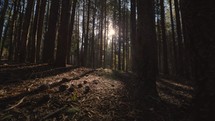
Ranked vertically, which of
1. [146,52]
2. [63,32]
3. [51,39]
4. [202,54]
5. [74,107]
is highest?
[63,32]

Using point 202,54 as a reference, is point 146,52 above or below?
above

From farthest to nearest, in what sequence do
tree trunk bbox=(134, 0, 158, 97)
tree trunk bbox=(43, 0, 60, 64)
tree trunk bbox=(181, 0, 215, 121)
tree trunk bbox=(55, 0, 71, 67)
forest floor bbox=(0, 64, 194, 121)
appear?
tree trunk bbox=(43, 0, 60, 64), tree trunk bbox=(55, 0, 71, 67), tree trunk bbox=(134, 0, 158, 97), forest floor bbox=(0, 64, 194, 121), tree trunk bbox=(181, 0, 215, 121)

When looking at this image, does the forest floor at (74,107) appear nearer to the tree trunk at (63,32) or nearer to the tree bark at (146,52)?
the tree bark at (146,52)

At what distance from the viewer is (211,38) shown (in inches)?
90.1

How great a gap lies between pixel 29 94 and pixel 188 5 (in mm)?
3780

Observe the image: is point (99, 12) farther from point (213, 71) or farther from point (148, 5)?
point (213, 71)

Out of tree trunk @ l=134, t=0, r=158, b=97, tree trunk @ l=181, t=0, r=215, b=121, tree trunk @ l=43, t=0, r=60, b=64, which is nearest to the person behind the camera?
tree trunk @ l=181, t=0, r=215, b=121

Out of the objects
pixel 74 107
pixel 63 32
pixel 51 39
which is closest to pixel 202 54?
pixel 74 107

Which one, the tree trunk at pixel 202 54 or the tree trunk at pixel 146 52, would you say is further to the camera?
the tree trunk at pixel 146 52

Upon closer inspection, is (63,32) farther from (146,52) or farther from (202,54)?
(202,54)

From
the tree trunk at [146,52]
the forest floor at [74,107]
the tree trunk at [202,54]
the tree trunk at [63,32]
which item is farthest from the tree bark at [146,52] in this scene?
the tree trunk at [63,32]

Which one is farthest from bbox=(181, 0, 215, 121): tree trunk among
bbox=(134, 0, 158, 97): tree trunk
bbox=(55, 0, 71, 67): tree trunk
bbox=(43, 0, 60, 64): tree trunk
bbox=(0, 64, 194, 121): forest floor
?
bbox=(43, 0, 60, 64): tree trunk

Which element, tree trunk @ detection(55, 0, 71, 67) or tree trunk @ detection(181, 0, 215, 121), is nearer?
tree trunk @ detection(181, 0, 215, 121)

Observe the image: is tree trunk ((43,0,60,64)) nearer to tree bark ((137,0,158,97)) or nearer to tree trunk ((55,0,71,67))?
tree trunk ((55,0,71,67))
